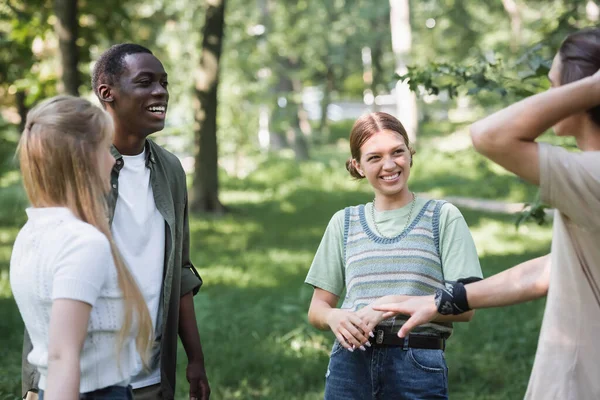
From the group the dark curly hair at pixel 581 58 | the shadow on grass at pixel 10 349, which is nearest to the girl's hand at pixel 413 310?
the dark curly hair at pixel 581 58

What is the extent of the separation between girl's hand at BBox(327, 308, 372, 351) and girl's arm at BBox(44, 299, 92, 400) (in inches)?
40.2

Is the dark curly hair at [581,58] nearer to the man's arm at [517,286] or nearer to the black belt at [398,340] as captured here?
the man's arm at [517,286]

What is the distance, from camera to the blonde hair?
8.20ft

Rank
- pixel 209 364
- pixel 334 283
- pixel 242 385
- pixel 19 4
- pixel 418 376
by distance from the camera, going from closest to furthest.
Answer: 1. pixel 418 376
2. pixel 334 283
3. pixel 242 385
4. pixel 209 364
5. pixel 19 4

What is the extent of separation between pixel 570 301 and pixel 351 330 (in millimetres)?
886

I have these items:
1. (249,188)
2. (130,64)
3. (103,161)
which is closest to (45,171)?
(103,161)

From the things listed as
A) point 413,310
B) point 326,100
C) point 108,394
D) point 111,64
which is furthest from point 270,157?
point 108,394

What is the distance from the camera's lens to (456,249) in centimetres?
317

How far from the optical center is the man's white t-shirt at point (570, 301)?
→ 2.28 meters

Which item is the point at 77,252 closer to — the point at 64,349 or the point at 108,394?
the point at 64,349

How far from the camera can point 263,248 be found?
12.8 metres

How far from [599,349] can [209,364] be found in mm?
4789

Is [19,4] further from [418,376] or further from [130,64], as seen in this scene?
[418,376]

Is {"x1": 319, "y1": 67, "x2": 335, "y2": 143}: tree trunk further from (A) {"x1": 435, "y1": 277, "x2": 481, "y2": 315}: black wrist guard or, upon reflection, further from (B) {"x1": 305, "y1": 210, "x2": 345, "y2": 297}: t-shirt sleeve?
(A) {"x1": 435, "y1": 277, "x2": 481, "y2": 315}: black wrist guard
